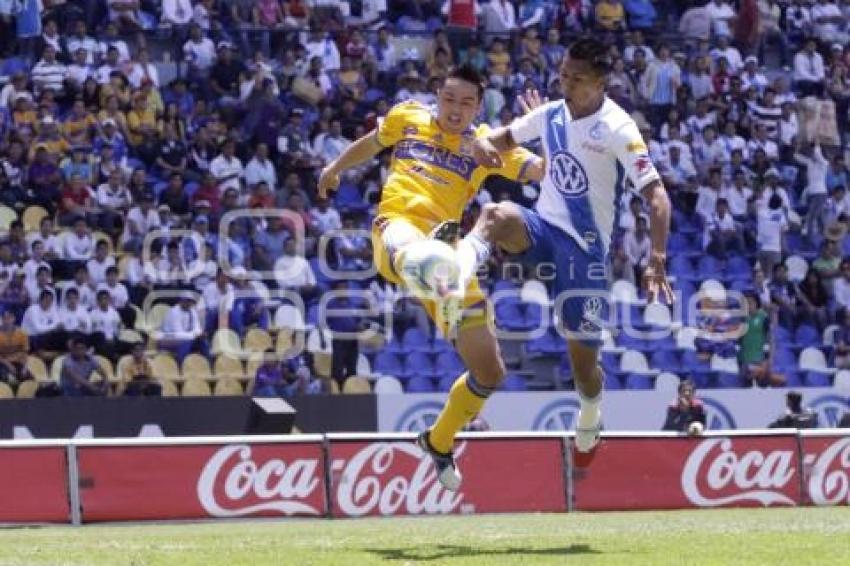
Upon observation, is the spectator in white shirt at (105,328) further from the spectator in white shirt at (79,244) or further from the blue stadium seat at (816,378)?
the blue stadium seat at (816,378)

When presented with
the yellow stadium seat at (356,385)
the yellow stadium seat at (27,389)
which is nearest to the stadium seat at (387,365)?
the yellow stadium seat at (356,385)

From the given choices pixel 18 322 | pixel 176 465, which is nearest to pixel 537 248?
pixel 176 465

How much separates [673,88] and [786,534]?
1851cm

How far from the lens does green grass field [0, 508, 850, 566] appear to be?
36.3ft

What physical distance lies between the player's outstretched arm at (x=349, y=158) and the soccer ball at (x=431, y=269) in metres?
1.65

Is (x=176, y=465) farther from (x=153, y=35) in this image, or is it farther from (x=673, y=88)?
(x=673, y=88)

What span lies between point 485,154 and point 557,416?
12873mm

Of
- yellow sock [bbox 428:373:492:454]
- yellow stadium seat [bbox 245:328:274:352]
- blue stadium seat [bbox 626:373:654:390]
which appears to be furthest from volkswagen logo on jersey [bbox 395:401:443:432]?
yellow sock [bbox 428:373:492:454]

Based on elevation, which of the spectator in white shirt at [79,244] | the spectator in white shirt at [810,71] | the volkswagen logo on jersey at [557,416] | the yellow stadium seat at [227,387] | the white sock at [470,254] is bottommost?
the volkswagen logo on jersey at [557,416]

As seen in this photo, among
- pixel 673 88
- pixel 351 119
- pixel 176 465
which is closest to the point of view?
pixel 176 465

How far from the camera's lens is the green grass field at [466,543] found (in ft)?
36.3

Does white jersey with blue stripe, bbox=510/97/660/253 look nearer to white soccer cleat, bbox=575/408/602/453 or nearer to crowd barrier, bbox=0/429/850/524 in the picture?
white soccer cleat, bbox=575/408/602/453

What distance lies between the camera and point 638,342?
26.6 meters

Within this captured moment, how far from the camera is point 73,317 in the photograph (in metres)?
23.4
